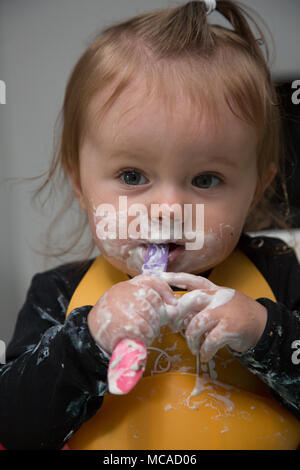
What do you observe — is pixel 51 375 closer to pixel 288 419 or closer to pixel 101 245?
pixel 101 245

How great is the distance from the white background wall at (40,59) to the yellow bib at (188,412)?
623 mm

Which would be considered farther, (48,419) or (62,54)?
(62,54)

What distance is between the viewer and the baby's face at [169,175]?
2.29 ft

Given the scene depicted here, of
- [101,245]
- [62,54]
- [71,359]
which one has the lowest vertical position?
[71,359]

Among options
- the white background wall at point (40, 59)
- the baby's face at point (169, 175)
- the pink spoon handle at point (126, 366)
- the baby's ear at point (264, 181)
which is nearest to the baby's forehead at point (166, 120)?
the baby's face at point (169, 175)

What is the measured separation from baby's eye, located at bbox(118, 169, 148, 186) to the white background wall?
559mm

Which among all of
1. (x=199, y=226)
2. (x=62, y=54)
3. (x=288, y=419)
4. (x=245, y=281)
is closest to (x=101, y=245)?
(x=199, y=226)

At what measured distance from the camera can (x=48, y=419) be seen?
71cm

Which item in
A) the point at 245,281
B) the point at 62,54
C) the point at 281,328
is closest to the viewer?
the point at 281,328

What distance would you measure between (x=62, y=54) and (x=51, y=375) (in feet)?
2.79

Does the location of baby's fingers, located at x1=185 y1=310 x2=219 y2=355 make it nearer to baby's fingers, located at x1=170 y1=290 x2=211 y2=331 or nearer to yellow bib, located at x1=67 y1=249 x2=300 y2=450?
baby's fingers, located at x1=170 y1=290 x2=211 y2=331

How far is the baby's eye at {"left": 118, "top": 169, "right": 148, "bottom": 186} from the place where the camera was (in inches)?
29.1

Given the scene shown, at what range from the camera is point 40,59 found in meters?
1.25
